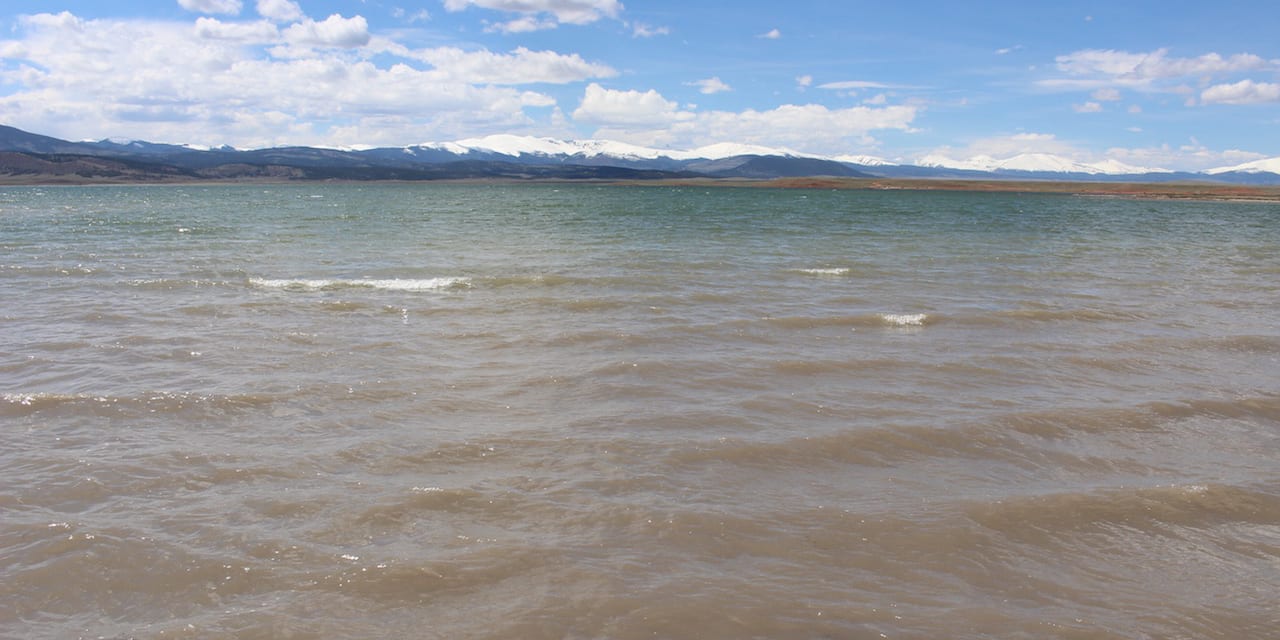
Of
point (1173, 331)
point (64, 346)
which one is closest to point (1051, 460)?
point (1173, 331)

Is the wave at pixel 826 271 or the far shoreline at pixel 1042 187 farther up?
the far shoreline at pixel 1042 187

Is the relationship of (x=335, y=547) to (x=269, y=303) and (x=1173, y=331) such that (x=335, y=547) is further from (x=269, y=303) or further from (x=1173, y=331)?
(x=1173, y=331)

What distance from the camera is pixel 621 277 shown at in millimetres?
20875

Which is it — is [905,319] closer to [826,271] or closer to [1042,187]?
[826,271]

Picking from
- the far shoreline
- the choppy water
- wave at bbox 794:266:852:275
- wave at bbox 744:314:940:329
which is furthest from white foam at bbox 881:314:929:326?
the far shoreline

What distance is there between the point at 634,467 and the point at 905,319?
9221mm

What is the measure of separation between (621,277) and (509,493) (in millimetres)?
14438

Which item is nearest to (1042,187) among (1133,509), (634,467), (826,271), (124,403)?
(826,271)

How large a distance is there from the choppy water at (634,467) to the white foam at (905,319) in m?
0.42

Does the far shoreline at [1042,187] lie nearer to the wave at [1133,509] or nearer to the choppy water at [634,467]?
the choppy water at [634,467]

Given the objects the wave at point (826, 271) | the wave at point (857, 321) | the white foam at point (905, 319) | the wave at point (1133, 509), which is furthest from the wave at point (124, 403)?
the wave at point (826, 271)

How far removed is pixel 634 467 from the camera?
24.1 feet

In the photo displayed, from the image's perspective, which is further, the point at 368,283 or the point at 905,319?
the point at 368,283

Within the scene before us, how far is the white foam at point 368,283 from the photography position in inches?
734
